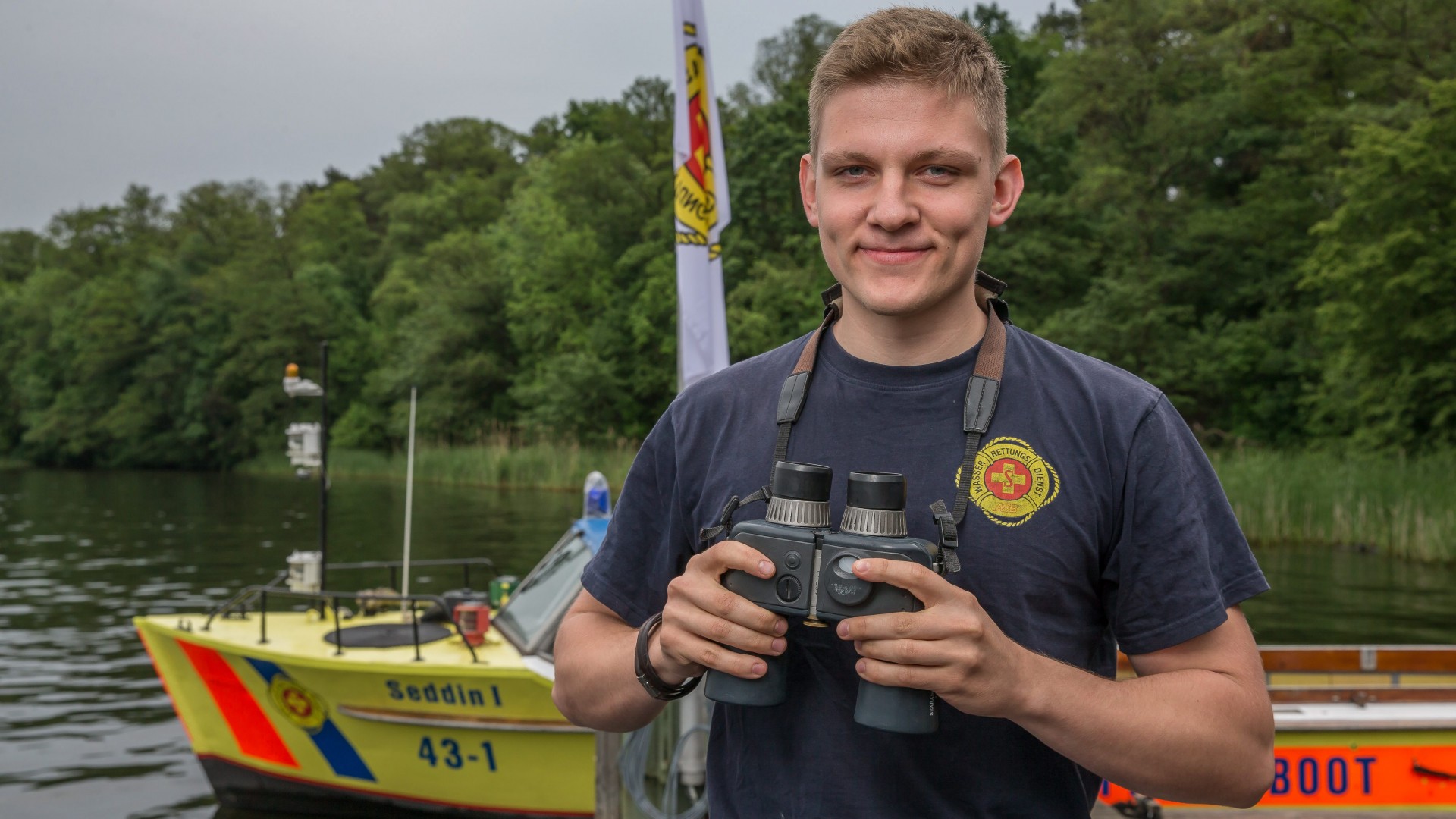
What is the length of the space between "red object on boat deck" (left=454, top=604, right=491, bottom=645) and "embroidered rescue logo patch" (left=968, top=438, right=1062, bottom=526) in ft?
23.6

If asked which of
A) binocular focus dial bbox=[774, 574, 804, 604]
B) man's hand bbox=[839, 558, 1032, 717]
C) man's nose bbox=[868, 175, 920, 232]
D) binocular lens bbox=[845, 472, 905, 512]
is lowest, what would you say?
man's hand bbox=[839, 558, 1032, 717]

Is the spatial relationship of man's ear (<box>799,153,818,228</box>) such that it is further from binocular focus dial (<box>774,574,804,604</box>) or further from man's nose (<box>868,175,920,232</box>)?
binocular focus dial (<box>774,574,804,604</box>)

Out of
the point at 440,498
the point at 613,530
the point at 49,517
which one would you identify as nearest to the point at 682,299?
the point at 613,530

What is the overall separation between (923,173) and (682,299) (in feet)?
18.7

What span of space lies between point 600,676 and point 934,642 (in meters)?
0.62

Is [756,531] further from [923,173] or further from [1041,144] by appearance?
[1041,144]

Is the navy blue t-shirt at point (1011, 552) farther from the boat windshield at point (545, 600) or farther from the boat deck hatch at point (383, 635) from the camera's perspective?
the boat deck hatch at point (383, 635)

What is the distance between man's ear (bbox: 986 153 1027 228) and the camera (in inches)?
70.2

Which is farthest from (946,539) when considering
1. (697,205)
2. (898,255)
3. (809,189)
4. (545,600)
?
(545,600)

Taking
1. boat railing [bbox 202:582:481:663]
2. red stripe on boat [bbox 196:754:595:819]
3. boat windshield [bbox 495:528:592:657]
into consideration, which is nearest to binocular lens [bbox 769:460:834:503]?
boat windshield [bbox 495:528:592:657]

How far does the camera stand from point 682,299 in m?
7.34

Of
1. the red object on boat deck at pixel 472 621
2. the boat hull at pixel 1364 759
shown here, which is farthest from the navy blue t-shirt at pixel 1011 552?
the red object on boat deck at pixel 472 621

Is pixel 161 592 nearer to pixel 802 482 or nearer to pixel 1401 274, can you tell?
pixel 802 482

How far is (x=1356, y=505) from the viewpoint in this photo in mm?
22438
